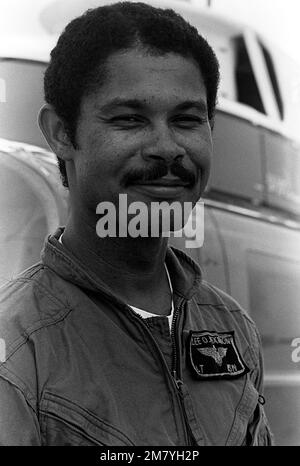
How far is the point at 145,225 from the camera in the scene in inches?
46.1

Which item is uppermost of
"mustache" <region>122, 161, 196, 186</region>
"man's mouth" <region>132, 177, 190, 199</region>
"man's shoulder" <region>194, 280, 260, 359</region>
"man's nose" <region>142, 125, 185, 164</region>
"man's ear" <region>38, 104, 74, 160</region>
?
"man's ear" <region>38, 104, 74, 160</region>

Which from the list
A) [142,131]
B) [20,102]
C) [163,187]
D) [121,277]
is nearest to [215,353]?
[121,277]

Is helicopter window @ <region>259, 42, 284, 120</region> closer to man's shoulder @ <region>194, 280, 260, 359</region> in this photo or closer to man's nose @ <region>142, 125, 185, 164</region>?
man's shoulder @ <region>194, 280, 260, 359</region>

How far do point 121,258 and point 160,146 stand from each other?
0.25 meters

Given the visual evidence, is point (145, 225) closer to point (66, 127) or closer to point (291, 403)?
point (66, 127)

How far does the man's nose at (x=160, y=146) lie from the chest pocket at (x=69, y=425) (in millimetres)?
423

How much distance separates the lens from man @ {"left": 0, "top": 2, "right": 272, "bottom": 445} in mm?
1051

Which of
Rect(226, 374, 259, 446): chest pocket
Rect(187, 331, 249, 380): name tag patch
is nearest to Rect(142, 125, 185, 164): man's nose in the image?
Rect(187, 331, 249, 380): name tag patch

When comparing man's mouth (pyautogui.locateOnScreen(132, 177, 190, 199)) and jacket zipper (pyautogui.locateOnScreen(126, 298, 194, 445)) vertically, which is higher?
man's mouth (pyautogui.locateOnScreen(132, 177, 190, 199))

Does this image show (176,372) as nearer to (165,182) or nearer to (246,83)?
(165,182)

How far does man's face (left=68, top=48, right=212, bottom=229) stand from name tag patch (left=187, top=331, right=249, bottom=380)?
28 cm

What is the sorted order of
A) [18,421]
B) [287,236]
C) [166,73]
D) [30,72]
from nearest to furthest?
1. [18,421]
2. [166,73]
3. [30,72]
4. [287,236]
